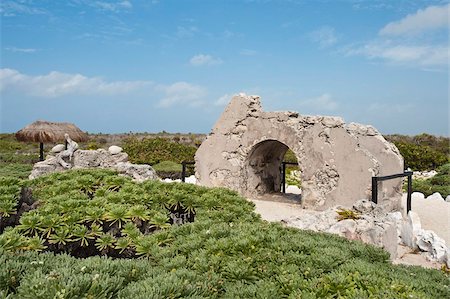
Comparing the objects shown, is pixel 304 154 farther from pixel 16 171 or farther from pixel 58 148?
pixel 16 171

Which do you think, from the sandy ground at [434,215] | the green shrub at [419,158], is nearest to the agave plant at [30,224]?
the sandy ground at [434,215]

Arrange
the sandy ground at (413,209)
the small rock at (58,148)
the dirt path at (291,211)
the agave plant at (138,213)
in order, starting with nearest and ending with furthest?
the agave plant at (138,213)
the sandy ground at (413,209)
the dirt path at (291,211)
the small rock at (58,148)

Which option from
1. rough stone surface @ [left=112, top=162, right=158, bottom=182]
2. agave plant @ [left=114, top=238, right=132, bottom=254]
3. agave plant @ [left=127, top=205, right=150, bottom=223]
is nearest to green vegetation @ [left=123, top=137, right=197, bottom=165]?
rough stone surface @ [left=112, top=162, right=158, bottom=182]

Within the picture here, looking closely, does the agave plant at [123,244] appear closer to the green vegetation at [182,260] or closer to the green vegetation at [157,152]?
the green vegetation at [182,260]

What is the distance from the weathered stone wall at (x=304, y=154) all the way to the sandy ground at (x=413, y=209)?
59cm

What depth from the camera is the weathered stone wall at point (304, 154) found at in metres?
10.0

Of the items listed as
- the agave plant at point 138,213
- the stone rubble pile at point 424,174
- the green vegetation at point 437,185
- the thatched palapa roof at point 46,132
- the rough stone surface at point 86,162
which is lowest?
the stone rubble pile at point 424,174

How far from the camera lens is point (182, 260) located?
376cm

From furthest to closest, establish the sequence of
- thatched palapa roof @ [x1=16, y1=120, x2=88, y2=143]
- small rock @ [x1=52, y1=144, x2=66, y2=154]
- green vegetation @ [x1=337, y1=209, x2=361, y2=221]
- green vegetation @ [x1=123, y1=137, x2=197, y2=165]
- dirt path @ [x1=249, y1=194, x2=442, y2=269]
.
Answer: green vegetation @ [x1=123, y1=137, x2=197, y2=165], thatched palapa roof @ [x1=16, y1=120, x2=88, y2=143], small rock @ [x1=52, y1=144, x2=66, y2=154], dirt path @ [x1=249, y1=194, x2=442, y2=269], green vegetation @ [x1=337, y1=209, x2=361, y2=221]

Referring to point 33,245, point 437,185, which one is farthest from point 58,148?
point 437,185

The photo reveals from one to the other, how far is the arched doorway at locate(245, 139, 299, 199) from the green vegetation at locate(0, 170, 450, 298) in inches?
235

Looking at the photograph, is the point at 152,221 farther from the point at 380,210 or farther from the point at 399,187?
the point at 399,187

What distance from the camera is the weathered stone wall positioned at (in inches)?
395

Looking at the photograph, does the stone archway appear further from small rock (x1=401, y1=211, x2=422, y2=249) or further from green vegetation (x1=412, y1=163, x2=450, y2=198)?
green vegetation (x1=412, y1=163, x2=450, y2=198)
